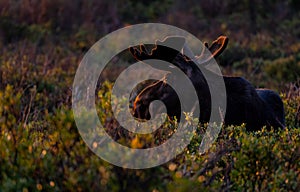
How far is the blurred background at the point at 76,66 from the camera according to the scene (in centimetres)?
353

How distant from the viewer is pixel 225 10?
19.7 meters

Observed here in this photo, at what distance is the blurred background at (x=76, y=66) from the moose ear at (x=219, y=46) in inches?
49.5

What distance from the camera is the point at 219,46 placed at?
20.1 feet

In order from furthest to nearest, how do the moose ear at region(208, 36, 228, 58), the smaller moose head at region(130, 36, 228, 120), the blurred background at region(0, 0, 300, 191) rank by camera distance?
the moose ear at region(208, 36, 228, 58), the smaller moose head at region(130, 36, 228, 120), the blurred background at region(0, 0, 300, 191)

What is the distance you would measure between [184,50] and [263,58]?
8683mm

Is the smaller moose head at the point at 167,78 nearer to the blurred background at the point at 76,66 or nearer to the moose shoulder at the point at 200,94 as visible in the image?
the moose shoulder at the point at 200,94

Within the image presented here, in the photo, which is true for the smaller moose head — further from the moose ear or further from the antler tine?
the moose ear

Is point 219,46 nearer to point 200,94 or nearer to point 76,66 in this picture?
point 200,94

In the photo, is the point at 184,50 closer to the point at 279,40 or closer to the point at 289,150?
the point at 289,150


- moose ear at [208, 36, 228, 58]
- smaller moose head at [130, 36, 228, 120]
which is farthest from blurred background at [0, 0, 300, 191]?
moose ear at [208, 36, 228, 58]

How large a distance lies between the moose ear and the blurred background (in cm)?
126

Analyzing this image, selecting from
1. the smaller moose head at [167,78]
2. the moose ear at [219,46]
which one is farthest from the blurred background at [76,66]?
the moose ear at [219,46]

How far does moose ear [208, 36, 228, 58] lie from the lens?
5953 millimetres

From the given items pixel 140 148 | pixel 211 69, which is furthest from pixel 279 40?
pixel 140 148
